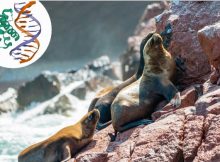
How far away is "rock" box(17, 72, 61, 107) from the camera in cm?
1720

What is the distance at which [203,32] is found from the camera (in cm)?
744

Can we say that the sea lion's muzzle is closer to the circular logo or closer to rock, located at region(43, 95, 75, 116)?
the circular logo

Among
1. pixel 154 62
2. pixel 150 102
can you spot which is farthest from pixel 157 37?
pixel 150 102

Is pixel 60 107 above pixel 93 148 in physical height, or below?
below

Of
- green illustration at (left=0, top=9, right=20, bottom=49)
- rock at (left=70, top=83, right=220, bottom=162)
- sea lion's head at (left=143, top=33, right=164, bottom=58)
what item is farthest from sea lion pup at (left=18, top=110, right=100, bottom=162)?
green illustration at (left=0, top=9, right=20, bottom=49)

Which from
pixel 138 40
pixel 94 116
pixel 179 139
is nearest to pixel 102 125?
pixel 94 116

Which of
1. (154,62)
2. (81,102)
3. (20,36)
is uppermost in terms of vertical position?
(20,36)

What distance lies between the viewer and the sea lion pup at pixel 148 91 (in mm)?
8125

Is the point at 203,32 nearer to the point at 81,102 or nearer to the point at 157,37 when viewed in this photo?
the point at 157,37

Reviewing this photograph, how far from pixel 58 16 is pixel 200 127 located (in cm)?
2322

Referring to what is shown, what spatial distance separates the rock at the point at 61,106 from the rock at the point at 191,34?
7.07 meters

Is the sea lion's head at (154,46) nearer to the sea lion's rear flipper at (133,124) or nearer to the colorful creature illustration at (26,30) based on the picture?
the sea lion's rear flipper at (133,124)

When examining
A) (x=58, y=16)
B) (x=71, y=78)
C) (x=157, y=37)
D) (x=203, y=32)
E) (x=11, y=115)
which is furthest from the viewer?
(x=58, y=16)

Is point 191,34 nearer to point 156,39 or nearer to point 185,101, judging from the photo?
point 156,39
